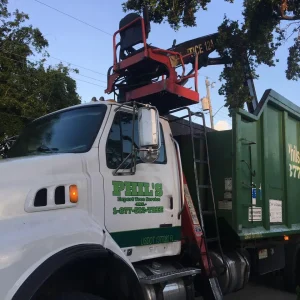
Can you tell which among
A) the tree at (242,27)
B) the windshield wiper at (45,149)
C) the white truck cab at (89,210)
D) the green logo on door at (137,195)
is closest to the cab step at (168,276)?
the white truck cab at (89,210)

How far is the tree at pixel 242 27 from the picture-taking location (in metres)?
10.3

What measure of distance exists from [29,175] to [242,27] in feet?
31.7

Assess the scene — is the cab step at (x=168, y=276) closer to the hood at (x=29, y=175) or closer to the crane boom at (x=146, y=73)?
the hood at (x=29, y=175)

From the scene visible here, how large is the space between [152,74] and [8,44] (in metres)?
7.82

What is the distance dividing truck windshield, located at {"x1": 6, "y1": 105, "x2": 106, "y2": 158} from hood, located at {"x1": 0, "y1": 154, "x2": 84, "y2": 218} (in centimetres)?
23

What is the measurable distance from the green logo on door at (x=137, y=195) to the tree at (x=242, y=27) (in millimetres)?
6628

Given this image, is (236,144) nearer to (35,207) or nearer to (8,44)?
(35,207)

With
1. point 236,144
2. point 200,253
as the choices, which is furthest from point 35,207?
point 236,144

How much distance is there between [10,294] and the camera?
220 cm

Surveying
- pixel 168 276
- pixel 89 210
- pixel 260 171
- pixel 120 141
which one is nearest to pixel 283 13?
pixel 260 171

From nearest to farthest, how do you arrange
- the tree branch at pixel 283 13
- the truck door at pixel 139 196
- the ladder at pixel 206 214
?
1. the truck door at pixel 139 196
2. the ladder at pixel 206 214
3. the tree branch at pixel 283 13

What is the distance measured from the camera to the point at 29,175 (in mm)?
2801

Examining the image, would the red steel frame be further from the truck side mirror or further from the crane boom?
the truck side mirror

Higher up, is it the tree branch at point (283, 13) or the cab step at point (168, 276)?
the tree branch at point (283, 13)
